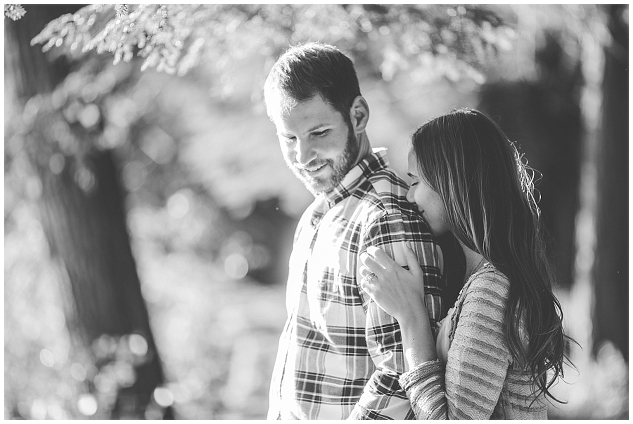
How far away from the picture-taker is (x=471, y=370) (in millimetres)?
1514

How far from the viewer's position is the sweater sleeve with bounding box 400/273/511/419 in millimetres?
1516

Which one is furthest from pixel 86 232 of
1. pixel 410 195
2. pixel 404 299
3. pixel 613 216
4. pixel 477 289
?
pixel 613 216

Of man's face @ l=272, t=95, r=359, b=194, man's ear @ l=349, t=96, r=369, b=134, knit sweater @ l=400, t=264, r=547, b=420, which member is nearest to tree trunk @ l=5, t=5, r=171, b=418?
man's face @ l=272, t=95, r=359, b=194

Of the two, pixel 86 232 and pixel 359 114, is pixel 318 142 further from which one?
pixel 86 232

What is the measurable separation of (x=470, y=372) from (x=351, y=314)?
13.6 inches

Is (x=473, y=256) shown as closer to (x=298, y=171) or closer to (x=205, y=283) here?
(x=298, y=171)

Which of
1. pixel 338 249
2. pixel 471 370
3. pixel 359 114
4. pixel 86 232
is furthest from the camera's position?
pixel 86 232

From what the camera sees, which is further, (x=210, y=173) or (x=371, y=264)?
(x=210, y=173)

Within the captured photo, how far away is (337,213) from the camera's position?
1.81 meters

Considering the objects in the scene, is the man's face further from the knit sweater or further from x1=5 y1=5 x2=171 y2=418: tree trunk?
x1=5 y1=5 x2=171 y2=418: tree trunk

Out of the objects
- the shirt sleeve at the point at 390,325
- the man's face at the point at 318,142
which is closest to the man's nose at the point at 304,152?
the man's face at the point at 318,142

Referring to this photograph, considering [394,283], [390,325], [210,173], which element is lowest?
[390,325]

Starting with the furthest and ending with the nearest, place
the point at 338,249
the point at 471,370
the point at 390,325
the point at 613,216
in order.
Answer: the point at 613,216 → the point at 338,249 → the point at 390,325 → the point at 471,370

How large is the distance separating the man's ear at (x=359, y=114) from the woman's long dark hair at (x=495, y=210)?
0.18 m
